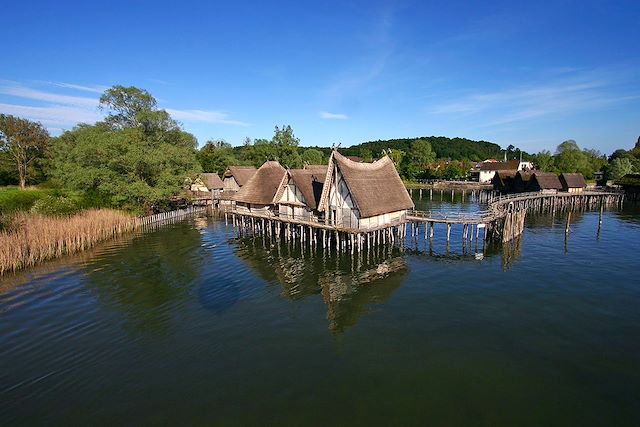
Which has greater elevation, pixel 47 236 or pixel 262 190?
pixel 262 190

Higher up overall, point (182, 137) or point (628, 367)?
point (182, 137)

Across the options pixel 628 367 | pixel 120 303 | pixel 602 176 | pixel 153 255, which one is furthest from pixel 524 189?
pixel 120 303

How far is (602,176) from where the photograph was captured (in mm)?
79125

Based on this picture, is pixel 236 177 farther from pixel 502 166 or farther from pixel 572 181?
pixel 502 166

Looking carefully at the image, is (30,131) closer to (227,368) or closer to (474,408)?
(227,368)

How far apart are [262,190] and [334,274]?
1647cm

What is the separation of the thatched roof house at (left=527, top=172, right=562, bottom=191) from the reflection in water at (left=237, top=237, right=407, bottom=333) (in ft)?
130

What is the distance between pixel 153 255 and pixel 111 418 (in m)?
Answer: 18.3

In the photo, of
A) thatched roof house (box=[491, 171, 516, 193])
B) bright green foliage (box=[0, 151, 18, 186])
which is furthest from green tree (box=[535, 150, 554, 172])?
bright green foliage (box=[0, 151, 18, 186])

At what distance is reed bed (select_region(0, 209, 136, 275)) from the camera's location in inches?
850

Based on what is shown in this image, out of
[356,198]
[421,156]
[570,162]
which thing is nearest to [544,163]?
[570,162]

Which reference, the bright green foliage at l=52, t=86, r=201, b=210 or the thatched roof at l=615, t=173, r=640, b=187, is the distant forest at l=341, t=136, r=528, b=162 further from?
the bright green foliage at l=52, t=86, r=201, b=210

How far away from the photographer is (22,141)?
164 ft

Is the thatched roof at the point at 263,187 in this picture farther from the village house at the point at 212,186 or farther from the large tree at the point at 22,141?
the large tree at the point at 22,141
